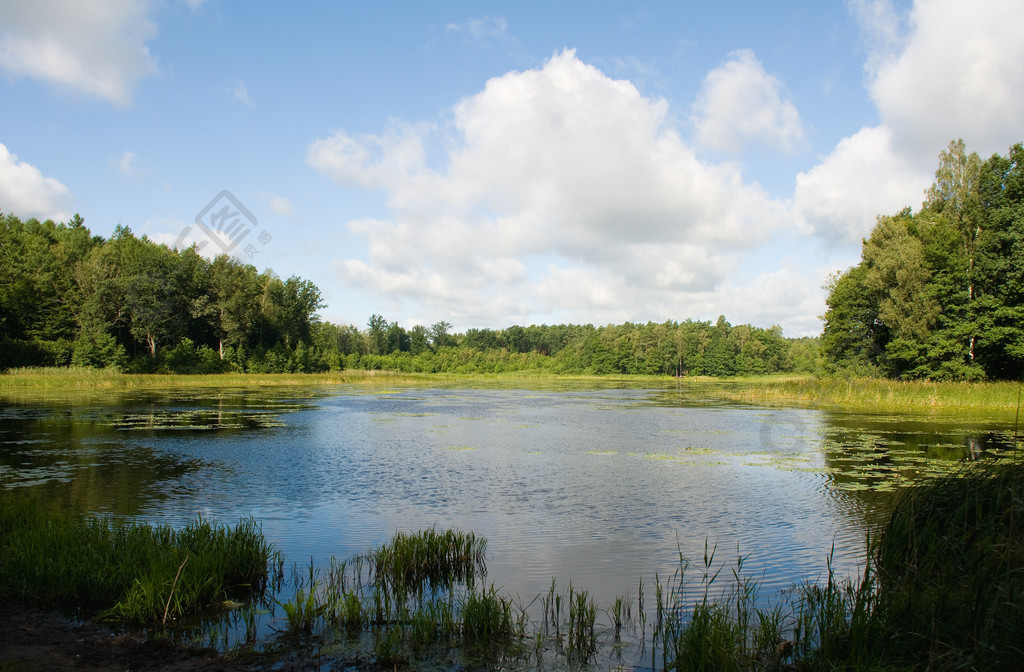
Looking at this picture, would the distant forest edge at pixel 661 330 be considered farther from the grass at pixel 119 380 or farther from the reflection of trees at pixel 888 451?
the reflection of trees at pixel 888 451

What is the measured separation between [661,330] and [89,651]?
131 meters

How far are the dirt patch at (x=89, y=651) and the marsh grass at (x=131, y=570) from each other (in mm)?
398

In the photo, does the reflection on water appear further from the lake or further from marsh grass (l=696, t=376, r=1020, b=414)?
marsh grass (l=696, t=376, r=1020, b=414)

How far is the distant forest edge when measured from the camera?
38969 mm

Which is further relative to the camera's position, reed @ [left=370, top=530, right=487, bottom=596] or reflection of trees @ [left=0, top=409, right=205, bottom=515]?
reflection of trees @ [left=0, top=409, right=205, bottom=515]

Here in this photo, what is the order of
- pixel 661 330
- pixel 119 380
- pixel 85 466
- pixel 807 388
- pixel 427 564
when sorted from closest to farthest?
1. pixel 427 564
2. pixel 85 466
3. pixel 807 388
4. pixel 119 380
5. pixel 661 330

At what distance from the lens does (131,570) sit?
6645 millimetres

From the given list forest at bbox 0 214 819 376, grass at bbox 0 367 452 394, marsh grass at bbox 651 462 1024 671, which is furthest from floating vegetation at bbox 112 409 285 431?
forest at bbox 0 214 819 376

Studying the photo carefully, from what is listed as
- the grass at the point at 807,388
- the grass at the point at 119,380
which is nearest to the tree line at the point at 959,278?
the grass at the point at 807,388

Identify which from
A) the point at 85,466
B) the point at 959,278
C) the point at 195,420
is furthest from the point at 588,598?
the point at 959,278

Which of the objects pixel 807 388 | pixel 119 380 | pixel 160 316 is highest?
pixel 160 316

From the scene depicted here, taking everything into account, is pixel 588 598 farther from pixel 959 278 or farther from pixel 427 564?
pixel 959 278

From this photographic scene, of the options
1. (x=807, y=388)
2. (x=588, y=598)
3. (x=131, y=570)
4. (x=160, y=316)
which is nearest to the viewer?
(x=131, y=570)

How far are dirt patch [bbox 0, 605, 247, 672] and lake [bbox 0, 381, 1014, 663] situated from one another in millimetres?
3176
